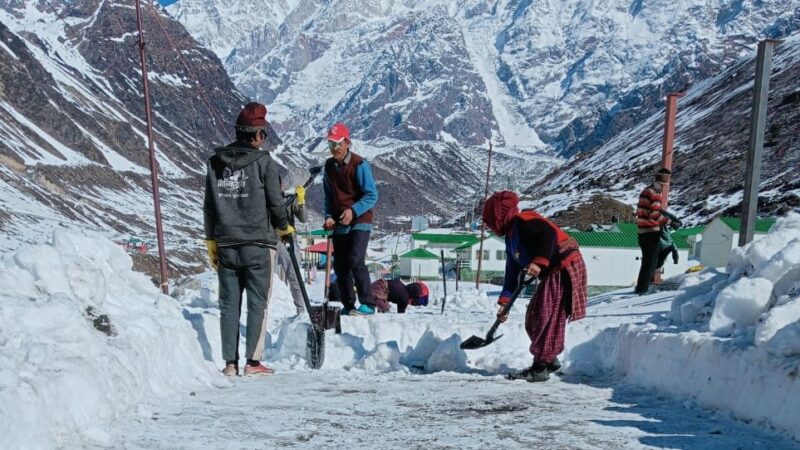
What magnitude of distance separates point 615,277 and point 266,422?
138ft

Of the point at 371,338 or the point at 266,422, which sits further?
the point at 371,338

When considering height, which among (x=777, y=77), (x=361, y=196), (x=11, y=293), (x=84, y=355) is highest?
(x=777, y=77)

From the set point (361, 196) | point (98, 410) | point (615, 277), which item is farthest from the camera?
point (615, 277)

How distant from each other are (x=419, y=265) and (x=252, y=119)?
5340 centimetres

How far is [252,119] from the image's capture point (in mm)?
5777

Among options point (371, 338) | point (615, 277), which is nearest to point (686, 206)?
point (615, 277)

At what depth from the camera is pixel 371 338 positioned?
25.3 feet

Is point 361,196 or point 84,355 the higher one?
point 361,196

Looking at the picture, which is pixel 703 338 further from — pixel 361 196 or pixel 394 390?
pixel 361 196

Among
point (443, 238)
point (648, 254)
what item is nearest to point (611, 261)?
point (443, 238)

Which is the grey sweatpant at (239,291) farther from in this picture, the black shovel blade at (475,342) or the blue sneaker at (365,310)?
the blue sneaker at (365,310)

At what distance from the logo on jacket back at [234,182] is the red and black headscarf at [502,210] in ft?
5.64

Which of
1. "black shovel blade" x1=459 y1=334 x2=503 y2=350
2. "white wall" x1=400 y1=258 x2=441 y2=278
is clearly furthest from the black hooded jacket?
"white wall" x1=400 y1=258 x2=441 y2=278

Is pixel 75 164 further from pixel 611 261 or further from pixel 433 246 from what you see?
pixel 611 261
